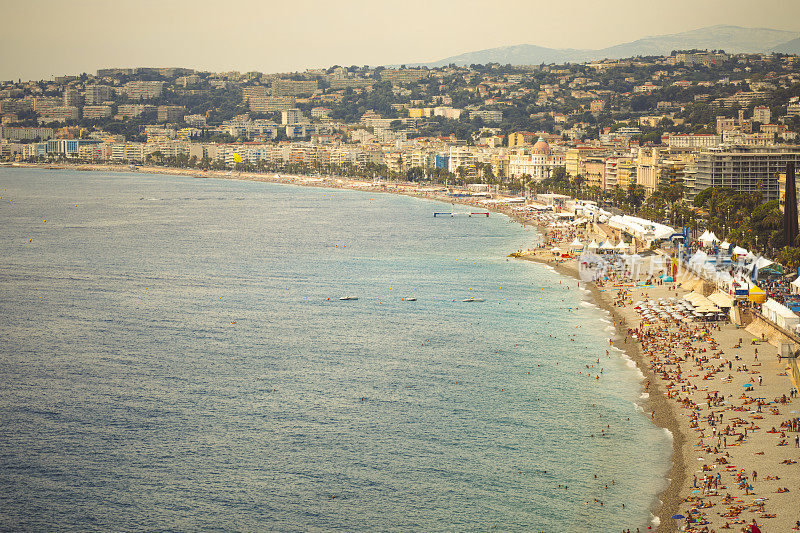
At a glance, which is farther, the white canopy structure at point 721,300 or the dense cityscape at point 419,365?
the white canopy structure at point 721,300

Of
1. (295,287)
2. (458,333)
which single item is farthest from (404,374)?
(295,287)

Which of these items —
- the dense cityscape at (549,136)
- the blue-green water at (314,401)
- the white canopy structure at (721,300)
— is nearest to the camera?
the blue-green water at (314,401)

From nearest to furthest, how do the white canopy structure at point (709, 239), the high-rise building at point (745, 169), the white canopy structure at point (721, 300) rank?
the white canopy structure at point (721, 300)
the white canopy structure at point (709, 239)
the high-rise building at point (745, 169)

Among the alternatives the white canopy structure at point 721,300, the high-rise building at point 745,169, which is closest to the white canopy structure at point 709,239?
the white canopy structure at point 721,300

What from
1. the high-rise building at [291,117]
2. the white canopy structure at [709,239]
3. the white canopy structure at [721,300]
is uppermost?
the high-rise building at [291,117]

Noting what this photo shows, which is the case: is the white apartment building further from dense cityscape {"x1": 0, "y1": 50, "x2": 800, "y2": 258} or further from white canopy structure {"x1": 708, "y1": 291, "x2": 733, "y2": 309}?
white canopy structure {"x1": 708, "y1": 291, "x2": 733, "y2": 309}

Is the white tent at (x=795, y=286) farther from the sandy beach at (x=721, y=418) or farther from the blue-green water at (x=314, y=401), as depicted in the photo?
the blue-green water at (x=314, y=401)

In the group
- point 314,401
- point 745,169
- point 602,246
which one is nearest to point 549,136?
point 745,169

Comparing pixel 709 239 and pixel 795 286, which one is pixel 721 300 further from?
pixel 709 239
